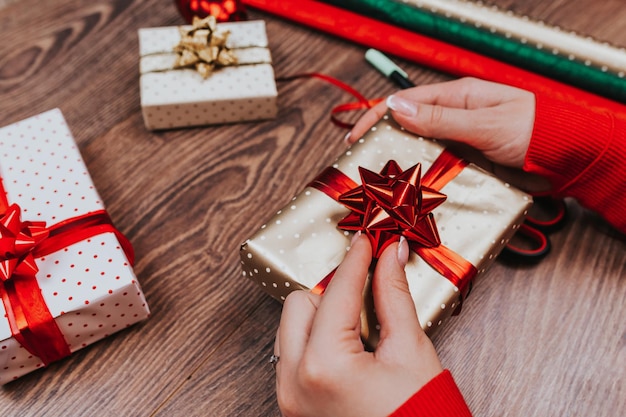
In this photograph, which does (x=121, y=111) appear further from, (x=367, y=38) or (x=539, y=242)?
(x=539, y=242)

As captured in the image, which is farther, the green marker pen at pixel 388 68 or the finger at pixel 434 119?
the green marker pen at pixel 388 68

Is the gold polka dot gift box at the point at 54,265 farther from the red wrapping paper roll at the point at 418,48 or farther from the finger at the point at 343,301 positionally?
the red wrapping paper roll at the point at 418,48

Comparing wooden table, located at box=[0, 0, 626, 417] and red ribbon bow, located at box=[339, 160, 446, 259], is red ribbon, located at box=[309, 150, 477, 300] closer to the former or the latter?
red ribbon bow, located at box=[339, 160, 446, 259]

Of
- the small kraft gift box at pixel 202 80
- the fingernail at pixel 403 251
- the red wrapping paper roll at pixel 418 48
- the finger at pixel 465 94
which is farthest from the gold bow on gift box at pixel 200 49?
the fingernail at pixel 403 251

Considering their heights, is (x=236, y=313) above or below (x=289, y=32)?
below

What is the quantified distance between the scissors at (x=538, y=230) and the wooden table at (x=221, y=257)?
0.02 m

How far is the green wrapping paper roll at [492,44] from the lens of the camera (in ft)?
2.59

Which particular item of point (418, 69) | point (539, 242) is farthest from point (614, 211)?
point (418, 69)

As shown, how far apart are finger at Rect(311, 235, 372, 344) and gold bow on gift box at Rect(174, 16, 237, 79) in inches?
15.1

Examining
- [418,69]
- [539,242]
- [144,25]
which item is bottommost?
[539,242]

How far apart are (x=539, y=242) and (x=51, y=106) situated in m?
0.72

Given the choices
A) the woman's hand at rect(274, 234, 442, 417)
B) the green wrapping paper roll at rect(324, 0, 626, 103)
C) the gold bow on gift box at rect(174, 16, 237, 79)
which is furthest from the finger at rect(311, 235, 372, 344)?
the green wrapping paper roll at rect(324, 0, 626, 103)

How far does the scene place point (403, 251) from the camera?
55cm

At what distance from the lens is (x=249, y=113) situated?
0.78 metres
